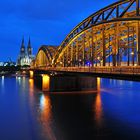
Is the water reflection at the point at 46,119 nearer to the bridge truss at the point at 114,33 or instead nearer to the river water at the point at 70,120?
the river water at the point at 70,120

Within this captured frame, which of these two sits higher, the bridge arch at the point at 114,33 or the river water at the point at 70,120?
the bridge arch at the point at 114,33

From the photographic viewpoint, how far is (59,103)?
54594mm

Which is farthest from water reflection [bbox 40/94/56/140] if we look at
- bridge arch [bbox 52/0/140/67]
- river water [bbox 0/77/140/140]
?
bridge arch [bbox 52/0/140/67]

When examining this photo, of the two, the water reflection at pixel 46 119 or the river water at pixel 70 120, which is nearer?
the river water at pixel 70 120

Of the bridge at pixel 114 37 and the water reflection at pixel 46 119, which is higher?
the bridge at pixel 114 37

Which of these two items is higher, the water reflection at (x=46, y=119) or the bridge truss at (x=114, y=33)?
the bridge truss at (x=114, y=33)

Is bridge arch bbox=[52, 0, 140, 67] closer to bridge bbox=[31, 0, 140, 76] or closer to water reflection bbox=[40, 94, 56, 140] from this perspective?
bridge bbox=[31, 0, 140, 76]

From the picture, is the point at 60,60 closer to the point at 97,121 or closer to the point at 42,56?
the point at 97,121

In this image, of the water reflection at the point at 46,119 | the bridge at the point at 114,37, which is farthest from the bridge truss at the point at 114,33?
the water reflection at the point at 46,119

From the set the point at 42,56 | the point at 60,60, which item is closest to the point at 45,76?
the point at 60,60

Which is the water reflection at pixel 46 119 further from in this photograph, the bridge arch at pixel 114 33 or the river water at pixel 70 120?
the bridge arch at pixel 114 33

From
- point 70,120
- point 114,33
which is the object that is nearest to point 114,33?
point 114,33

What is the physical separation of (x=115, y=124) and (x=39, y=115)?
11610mm

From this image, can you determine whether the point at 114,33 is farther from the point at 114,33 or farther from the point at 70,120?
the point at 70,120
